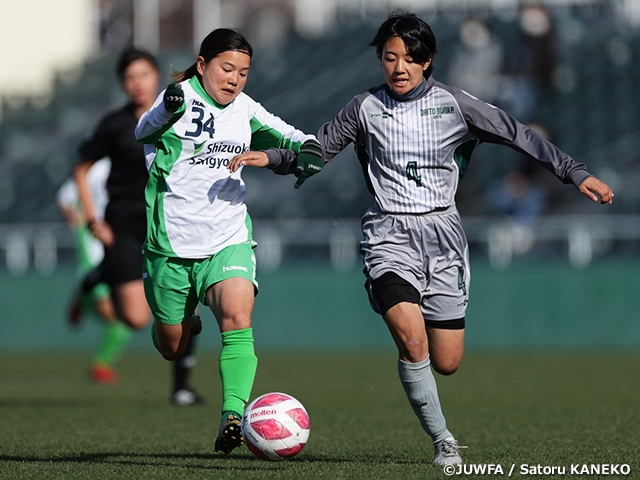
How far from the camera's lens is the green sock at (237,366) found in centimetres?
575

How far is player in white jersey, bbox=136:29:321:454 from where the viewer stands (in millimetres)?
5938

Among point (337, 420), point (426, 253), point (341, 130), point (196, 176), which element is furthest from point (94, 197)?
point (426, 253)

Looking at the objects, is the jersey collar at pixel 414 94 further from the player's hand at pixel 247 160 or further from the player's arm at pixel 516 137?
the player's hand at pixel 247 160

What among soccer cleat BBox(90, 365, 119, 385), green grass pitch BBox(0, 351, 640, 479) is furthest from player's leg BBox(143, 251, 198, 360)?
soccer cleat BBox(90, 365, 119, 385)

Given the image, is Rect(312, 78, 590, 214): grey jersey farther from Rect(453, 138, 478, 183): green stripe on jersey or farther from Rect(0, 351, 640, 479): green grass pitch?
Rect(0, 351, 640, 479): green grass pitch

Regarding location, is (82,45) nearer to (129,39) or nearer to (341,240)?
(129,39)

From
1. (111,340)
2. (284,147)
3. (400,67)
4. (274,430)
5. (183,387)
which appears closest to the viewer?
(274,430)

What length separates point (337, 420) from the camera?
8180mm

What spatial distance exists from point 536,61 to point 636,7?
3.79 metres

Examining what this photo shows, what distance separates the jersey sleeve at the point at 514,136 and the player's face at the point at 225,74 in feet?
3.43

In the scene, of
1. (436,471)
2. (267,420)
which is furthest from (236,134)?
(436,471)

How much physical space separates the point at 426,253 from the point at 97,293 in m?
8.03

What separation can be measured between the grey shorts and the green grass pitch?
78cm

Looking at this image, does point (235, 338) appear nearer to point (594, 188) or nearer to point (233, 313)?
point (233, 313)
